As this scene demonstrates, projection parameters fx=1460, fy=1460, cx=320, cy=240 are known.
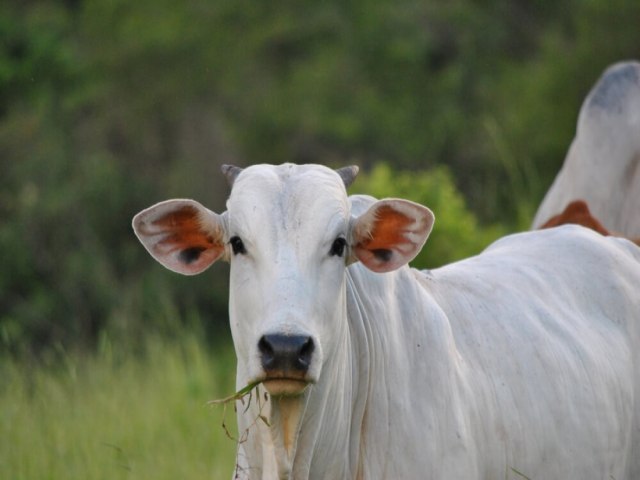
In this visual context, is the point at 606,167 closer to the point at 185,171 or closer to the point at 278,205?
the point at 278,205

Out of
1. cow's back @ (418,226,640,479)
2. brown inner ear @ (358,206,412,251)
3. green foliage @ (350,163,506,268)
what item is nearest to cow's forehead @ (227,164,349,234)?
brown inner ear @ (358,206,412,251)

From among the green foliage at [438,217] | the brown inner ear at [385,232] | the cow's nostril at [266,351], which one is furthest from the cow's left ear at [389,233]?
the green foliage at [438,217]

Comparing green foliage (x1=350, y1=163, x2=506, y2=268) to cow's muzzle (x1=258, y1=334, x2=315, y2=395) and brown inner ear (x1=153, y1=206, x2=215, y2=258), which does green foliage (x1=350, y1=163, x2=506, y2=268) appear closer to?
brown inner ear (x1=153, y1=206, x2=215, y2=258)

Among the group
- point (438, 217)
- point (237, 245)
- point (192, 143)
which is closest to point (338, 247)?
point (237, 245)

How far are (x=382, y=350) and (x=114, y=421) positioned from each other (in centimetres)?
356

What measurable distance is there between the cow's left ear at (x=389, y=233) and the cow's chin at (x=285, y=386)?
546 mm

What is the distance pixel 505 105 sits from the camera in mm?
20172

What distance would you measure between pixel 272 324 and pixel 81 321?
11.0m

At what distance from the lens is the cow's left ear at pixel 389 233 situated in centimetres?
448

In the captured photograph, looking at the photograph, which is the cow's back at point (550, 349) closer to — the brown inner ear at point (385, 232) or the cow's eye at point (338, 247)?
the brown inner ear at point (385, 232)

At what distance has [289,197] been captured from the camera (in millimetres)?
4324

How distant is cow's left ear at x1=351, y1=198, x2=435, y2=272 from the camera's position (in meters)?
4.48

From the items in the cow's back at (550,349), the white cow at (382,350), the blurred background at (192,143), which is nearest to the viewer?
the white cow at (382,350)

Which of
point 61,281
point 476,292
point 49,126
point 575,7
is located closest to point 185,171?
point 49,126
